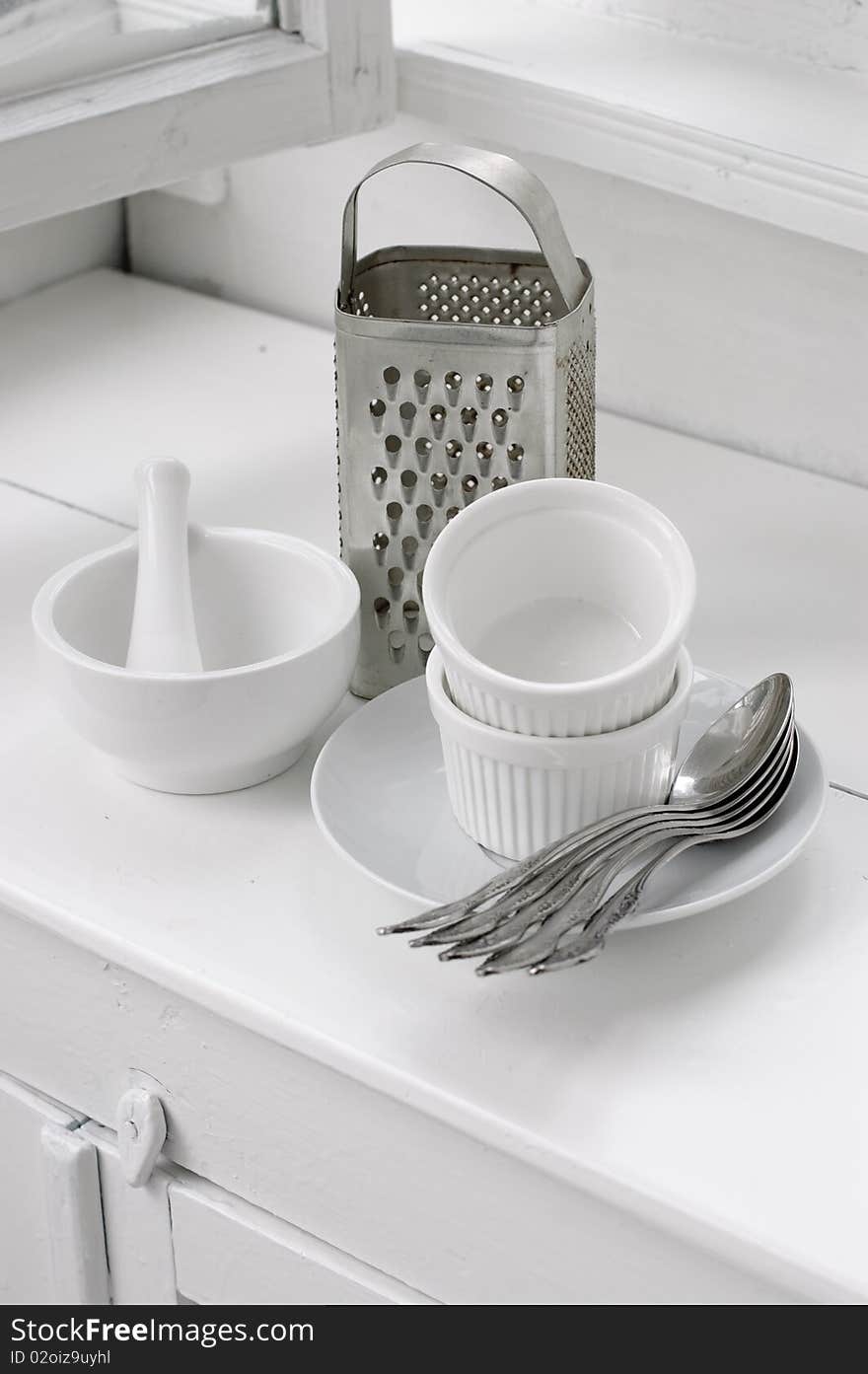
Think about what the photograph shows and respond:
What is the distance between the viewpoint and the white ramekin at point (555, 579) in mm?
573

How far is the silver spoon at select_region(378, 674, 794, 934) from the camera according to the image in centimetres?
56

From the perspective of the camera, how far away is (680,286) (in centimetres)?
97

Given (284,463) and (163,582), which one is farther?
(284,463)

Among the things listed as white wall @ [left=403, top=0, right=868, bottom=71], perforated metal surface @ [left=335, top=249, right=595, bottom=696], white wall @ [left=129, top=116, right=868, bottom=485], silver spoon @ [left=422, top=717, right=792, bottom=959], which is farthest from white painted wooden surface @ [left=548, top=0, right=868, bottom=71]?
silver spoon @ [left=422, top=717, right=792, bottom=959]

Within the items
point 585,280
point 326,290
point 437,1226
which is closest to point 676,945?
point 437,1226

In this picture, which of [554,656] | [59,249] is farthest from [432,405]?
[59,249]

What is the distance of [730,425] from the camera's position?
3.24 ft

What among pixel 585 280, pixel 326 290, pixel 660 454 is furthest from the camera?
pixel 326 290

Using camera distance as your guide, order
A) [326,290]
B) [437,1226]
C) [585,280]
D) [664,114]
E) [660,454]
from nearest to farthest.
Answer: [437,1226] < [585,280] < [664,114] < [660,454] < [326,290]

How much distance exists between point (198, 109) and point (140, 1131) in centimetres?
49

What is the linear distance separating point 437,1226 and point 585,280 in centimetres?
39

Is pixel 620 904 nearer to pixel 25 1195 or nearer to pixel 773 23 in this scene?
pixel 25 1195
